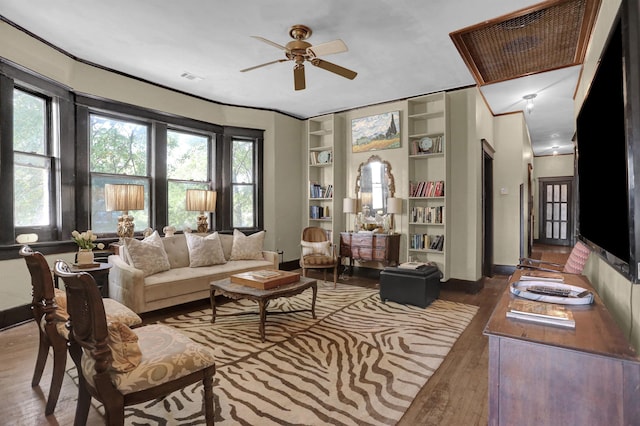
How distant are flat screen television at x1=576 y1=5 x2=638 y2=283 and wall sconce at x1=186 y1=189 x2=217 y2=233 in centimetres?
448

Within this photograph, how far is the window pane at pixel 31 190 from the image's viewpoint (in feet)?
11.8

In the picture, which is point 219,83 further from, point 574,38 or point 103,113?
point 574,38

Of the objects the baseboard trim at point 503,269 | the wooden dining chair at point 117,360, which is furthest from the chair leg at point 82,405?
the baseboard trim at point 503,269

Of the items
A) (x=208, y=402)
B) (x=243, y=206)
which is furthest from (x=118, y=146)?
(x=208, y=402)

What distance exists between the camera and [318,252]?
541 cm

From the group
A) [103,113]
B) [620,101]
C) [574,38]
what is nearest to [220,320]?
[103,113]

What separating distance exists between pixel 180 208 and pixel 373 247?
10.2ft

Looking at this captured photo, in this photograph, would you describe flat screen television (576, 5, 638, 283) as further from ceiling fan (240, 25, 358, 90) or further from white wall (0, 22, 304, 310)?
white wall (0, 22, 304, 310)

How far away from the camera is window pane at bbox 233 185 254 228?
606 centimetres

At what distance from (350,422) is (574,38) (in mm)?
4080

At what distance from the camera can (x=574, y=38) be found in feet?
11.2

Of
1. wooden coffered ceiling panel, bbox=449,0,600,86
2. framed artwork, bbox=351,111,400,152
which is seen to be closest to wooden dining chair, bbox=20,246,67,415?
wooden coffered ceiling panel, bbox=449,0,600,86

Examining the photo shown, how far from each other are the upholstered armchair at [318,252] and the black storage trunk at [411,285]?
99 cm

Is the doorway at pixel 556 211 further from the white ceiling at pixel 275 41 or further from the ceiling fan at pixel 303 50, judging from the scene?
the ceiling fan at pixel 303 50
